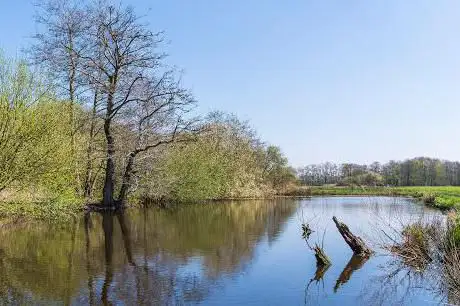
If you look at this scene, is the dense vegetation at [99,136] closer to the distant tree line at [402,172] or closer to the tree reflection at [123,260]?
the tree reflection at [123,260]

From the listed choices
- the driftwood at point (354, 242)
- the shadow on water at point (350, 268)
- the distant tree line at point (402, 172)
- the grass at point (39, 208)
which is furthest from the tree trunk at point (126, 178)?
the distant tree line at point (402, 172)

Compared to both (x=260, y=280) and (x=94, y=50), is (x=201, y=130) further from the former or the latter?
(x=260, y=280)

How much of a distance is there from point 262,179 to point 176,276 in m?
52.6

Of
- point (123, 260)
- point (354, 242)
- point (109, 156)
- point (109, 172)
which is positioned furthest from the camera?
point (109, 172)

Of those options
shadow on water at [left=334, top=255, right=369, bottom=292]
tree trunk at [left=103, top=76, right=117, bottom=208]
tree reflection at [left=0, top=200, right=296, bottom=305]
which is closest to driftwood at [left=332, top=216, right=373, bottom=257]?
shadow on water at [left=334, top=255, right=369, bottom=292]

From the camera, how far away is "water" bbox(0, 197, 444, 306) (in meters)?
11.4

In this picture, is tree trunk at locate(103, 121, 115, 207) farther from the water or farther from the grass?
the grass

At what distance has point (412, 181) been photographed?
102 m

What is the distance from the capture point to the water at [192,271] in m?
11.4

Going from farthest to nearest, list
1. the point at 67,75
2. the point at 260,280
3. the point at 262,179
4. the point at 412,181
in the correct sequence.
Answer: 1. the point at 412,181
2. the point at 262,179
3. the point at 67,75
4. the point at 260,280

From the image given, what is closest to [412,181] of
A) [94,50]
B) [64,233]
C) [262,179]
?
[262,179]

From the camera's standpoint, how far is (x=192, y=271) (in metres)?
14.1

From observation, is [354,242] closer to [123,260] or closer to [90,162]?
[123,260]

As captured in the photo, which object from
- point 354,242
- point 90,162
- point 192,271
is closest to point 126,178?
point 90,162
